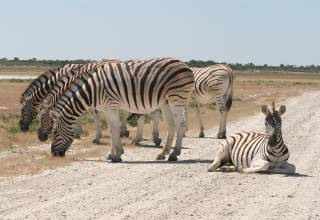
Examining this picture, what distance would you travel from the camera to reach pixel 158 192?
37.7ft

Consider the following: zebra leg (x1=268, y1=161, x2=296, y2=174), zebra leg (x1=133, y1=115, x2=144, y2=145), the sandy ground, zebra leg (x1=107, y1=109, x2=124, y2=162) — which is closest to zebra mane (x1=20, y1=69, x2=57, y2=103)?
zebra leg (x1=133, y1=115, x2=144, y2=145)

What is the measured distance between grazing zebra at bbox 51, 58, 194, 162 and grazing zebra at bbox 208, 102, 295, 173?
2.32 m

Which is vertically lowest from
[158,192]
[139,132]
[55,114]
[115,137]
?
[158,192]

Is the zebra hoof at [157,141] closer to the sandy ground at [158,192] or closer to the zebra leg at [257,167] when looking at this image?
the sandy ground at [158,192]

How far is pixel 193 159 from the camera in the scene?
646 inches

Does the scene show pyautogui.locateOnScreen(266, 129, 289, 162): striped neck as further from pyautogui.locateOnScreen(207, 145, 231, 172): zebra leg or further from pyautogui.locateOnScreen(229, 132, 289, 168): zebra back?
pyautogui.locateOnScreen(207, 145, 231, 172): zebra leg

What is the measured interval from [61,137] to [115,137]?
4.34ft

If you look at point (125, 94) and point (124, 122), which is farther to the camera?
point (124, 122)

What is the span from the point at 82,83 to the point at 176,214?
731 centimetres

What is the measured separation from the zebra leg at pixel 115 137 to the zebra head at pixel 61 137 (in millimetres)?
1068

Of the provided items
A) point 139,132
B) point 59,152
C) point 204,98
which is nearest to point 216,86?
point 204,98

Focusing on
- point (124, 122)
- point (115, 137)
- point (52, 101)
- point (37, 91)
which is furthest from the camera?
point (37, 91)

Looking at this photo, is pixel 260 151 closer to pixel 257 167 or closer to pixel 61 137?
pixel 257 167

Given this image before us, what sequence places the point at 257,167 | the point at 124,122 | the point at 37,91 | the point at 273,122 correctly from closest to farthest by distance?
the point at 273,122 < the point at 257,167 < the point at 124,122 < the point at 37,91
